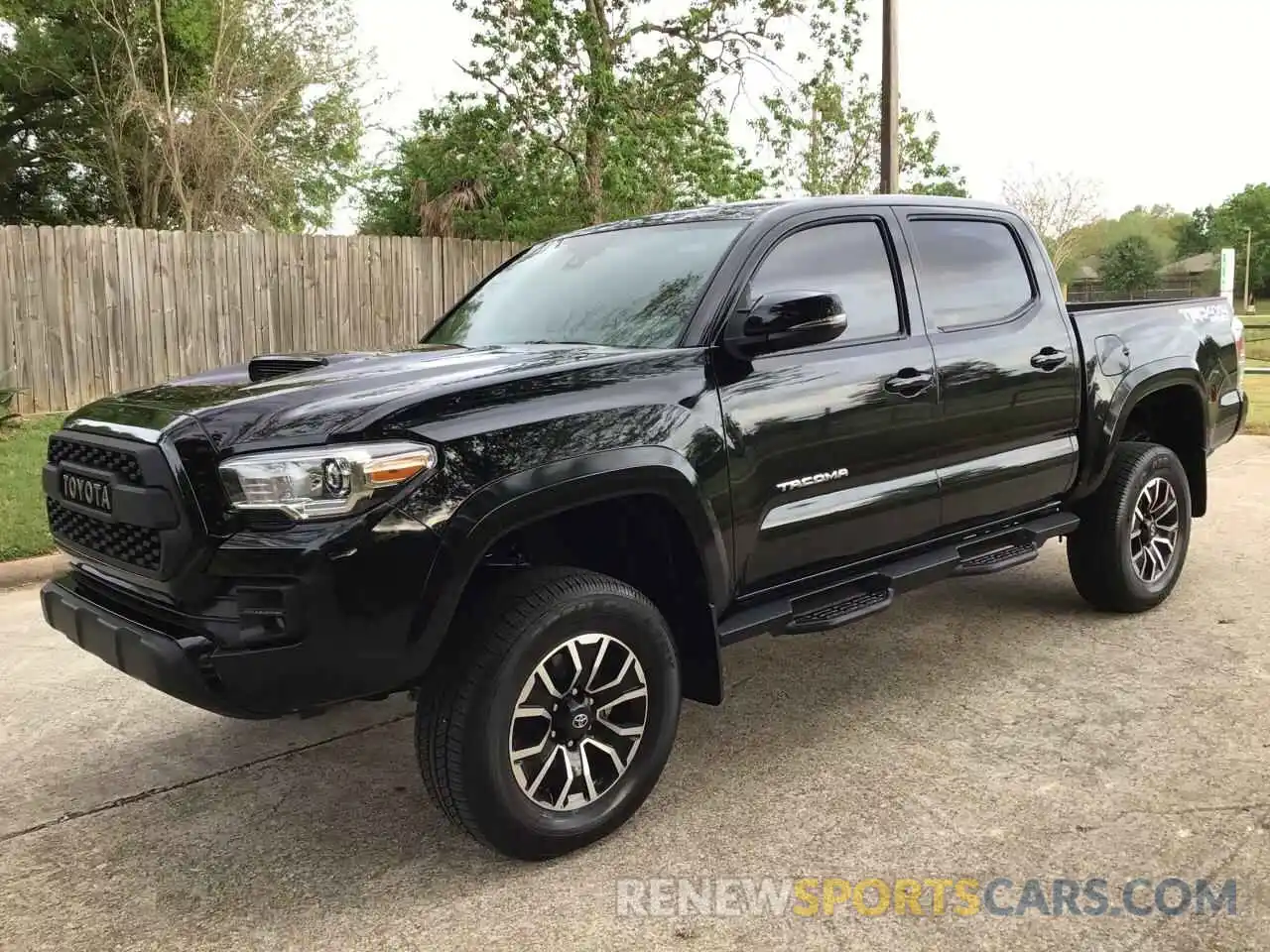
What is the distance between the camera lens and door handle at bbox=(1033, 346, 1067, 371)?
15.0ft

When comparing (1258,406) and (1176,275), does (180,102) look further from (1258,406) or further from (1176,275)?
(1176,275)

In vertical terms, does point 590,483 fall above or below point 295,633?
above

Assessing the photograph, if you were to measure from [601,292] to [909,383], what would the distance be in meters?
1.19

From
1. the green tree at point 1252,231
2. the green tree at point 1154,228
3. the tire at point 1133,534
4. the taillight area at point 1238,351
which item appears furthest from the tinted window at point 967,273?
the green tree at point 1252,231

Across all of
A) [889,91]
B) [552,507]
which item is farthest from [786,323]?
[889,91]

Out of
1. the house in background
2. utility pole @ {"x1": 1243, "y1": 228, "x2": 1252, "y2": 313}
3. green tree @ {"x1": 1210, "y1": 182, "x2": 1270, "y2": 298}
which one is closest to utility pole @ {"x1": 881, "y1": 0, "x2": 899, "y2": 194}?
the house in background

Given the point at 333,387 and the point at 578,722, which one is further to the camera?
the point at 578,722

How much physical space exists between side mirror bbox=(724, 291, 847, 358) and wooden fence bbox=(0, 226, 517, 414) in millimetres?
8598

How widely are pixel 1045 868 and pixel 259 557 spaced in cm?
225

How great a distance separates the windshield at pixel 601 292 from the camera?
3695 millimetres

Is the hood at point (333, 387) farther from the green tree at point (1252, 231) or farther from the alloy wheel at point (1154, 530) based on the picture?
the green tree at point (1252, 231)

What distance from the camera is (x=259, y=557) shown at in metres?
2.64

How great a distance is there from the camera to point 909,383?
3.98 metres

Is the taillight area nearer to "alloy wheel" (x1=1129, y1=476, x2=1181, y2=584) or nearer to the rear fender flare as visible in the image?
the rear fender flare
